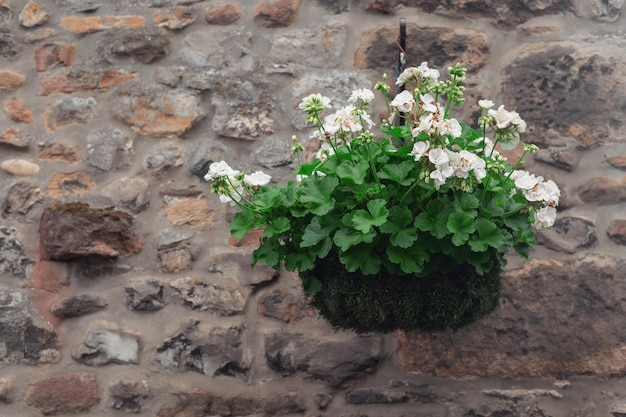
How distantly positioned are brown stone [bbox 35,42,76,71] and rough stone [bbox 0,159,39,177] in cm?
31

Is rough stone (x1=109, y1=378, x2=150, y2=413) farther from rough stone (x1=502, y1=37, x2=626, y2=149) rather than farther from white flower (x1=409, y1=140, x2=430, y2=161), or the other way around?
rough stone (x1=502, y1=37, x2=626, y2=149)

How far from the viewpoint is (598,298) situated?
6.84 ft

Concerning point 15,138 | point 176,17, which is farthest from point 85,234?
point 176,17

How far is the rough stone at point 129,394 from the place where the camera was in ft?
7.12

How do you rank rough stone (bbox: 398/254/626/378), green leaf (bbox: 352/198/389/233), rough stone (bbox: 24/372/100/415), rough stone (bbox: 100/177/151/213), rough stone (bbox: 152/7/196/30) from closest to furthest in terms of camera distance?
green leaf (bbox: 352/198/389/233) < rough stone (bbox: 398/254/626/378) < rough stone (bbox: 24/372/100/415) < rough stone (bbox: 100/177/151/213) < rough stone (bbox: 152/7/196/30)

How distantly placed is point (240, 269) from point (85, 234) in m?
0.46

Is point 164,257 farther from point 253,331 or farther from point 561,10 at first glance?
point 561,10

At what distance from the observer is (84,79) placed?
2373mm

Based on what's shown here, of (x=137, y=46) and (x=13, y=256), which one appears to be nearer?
(x=13, y=256)

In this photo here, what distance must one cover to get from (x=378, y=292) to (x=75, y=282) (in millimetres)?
1043

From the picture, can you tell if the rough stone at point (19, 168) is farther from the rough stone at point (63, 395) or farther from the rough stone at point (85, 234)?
the rough stone at point (63, 395)

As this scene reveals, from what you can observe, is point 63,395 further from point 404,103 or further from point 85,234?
point 404,103

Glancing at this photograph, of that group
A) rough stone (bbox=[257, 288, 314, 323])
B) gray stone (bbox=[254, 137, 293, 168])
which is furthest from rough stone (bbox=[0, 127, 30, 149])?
rough stone (bbox=[257, 288, 314, 323])

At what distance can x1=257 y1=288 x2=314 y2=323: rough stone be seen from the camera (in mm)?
2184
